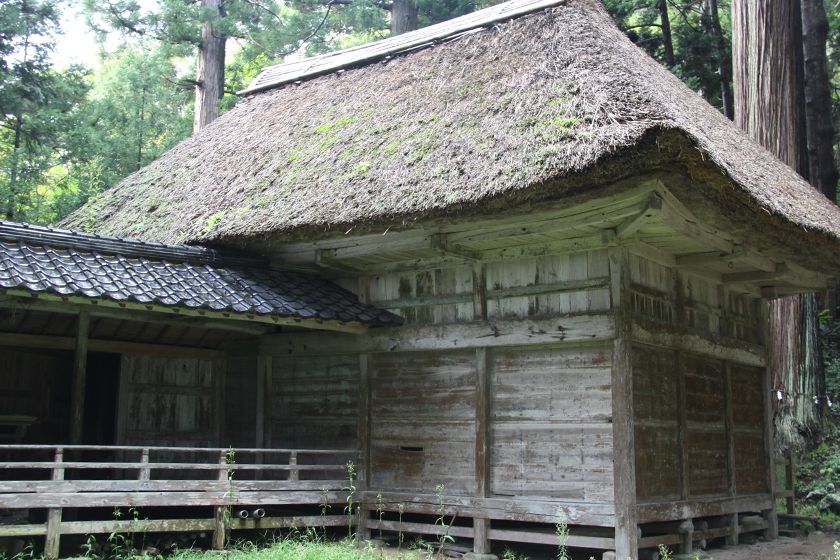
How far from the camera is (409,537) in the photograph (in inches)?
343

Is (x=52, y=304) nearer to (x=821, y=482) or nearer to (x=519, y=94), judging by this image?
(x=519, y=94)

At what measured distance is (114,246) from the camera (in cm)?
798

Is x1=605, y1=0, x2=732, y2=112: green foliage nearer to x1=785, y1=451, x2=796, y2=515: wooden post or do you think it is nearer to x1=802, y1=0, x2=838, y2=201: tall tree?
x1=802, y1=0, x2=838, y2=201: tall tree

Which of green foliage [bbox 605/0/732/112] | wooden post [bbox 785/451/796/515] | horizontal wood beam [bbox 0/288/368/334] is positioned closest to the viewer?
horizontal wood beam [bbox 0/288/368/334]

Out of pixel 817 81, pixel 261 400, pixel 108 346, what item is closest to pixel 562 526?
pixel 261 400

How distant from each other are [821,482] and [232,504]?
8447mm

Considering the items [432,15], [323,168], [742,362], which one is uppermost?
[432,15]

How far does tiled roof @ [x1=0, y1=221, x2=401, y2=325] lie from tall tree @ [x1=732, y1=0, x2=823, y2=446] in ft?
23.7

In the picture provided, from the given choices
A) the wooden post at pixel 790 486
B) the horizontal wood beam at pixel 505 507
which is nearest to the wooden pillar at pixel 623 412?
the horizontal wood beam at pixel 505 507

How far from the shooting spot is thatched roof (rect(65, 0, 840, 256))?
23.2 feet

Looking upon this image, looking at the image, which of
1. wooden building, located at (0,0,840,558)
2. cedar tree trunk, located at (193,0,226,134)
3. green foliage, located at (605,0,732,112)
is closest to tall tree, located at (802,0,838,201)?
green foliage, located at (605,0,732,112)

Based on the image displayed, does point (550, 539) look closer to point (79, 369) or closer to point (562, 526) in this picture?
point (562, 526)

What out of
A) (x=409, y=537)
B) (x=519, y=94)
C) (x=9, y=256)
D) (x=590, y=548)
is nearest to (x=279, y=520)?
(x=409, y=537)

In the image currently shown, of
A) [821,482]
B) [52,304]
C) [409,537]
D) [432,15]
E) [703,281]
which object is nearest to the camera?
[52,304]
